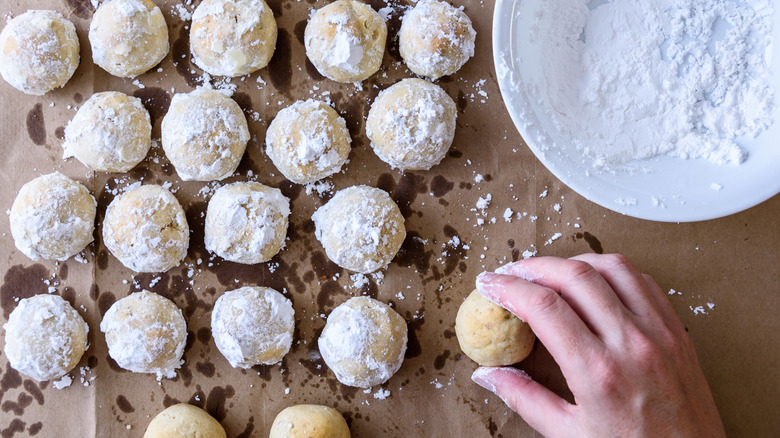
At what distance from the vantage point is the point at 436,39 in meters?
1.68

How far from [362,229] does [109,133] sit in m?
0.79

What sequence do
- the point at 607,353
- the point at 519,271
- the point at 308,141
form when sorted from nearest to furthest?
1. the point at 607,353
2. the point at 519,271
3. the point at 308,141

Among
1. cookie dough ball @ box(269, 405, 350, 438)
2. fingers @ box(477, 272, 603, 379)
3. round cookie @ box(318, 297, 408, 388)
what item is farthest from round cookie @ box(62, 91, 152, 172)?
fingers @ box(477, 272, 603, 379)

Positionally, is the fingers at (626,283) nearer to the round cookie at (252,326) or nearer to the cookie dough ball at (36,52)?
the round cookie at (252,326)

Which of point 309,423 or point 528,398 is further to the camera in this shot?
point 309,423

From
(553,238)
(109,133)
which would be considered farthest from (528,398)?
(109,133)

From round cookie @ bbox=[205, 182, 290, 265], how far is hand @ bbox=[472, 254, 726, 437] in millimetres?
642

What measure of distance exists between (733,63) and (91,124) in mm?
1838

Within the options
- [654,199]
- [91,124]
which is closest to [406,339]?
[654,199]

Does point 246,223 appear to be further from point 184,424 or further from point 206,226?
point 184,424

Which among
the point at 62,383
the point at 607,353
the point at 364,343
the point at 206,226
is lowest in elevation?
the point at 62,383

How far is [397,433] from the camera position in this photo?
5.76 ft

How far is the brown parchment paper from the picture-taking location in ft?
5.74

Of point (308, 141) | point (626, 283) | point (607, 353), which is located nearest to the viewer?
point (607, 353)
